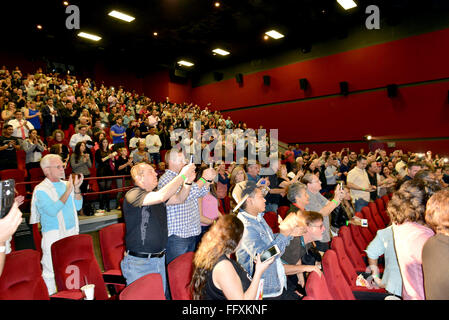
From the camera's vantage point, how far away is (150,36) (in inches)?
493

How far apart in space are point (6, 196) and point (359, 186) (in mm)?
4778

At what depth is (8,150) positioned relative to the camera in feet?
15.6

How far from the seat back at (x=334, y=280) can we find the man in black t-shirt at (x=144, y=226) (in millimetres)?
1151

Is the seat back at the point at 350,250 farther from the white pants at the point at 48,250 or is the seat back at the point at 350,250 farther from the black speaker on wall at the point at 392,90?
the black speaker on wall at the point at 392,90

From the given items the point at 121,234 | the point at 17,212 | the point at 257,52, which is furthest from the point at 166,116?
the point at 17,212

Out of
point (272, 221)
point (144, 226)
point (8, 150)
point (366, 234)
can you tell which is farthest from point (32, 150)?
point (366, 234)

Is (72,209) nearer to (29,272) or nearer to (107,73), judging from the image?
(29,272)

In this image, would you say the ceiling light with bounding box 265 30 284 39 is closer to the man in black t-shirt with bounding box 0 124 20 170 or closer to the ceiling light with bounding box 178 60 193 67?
the ceiling light with bounding box 178 60 193 67

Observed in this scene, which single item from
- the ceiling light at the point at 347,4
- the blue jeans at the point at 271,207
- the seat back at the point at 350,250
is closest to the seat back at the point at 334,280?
the seat back at the point at 350,250

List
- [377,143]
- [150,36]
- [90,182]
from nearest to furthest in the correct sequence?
[90,182] < [377,143] < [150,36]

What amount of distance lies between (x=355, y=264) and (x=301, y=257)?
1009 mm

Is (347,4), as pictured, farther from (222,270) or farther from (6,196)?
(6,196)

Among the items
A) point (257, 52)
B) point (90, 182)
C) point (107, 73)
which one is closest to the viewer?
point (90, 182)

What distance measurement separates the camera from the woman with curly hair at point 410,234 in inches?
67.5
